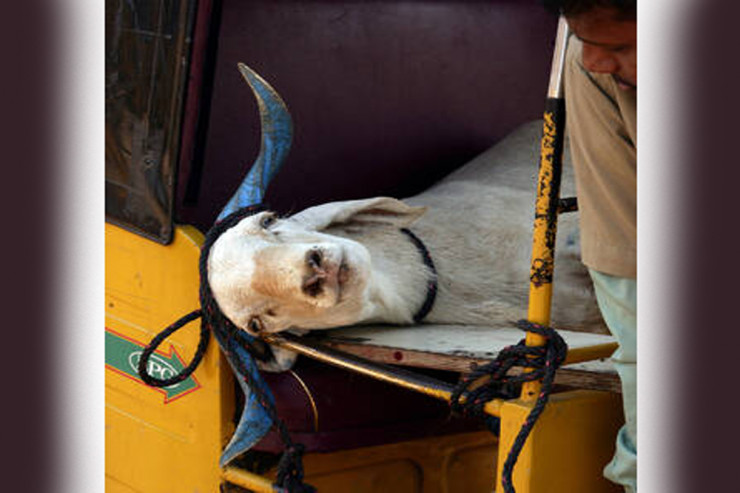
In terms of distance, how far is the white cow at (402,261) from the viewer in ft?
7.57

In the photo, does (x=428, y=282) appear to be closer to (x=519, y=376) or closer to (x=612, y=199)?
(x=519, y=376)

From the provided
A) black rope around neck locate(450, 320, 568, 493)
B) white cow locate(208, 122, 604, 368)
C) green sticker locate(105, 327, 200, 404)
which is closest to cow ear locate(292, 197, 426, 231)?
white cow locate(208, 122, 604, 368)

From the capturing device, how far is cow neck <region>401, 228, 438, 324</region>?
269 cm

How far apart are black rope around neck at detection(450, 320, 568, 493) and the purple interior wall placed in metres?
1.08

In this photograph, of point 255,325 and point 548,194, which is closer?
point 548,194

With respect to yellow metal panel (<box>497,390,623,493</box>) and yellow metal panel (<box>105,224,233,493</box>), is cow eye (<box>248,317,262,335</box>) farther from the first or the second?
yellow metal panel (<box>497,390,623,493</box>)

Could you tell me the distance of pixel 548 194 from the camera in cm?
178

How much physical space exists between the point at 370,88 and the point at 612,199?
71.9 inches

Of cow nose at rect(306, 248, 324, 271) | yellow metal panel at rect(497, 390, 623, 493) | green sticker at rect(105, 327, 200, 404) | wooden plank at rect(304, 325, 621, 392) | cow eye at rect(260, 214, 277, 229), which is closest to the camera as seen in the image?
yellow metal panel at rect(497, 390, 623, 493)

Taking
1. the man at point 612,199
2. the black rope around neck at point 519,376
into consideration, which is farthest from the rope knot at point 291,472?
the man at point 612,199

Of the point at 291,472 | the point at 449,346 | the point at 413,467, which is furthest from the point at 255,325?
the point at 413,467

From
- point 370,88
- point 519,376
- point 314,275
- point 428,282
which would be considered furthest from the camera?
point 370,88

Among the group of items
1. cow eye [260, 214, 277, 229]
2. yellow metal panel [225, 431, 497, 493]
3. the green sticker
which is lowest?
yellow metal panel [225, 431, 497, 493]

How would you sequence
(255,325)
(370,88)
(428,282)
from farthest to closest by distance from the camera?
1. (370,88)
2. (428,282)
3. (255,325)
